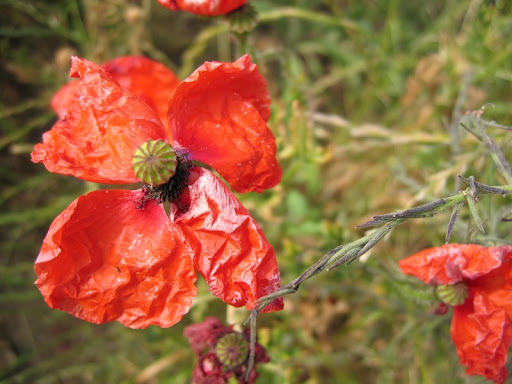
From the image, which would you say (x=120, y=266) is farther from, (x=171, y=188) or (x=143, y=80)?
(x=143, y=80)

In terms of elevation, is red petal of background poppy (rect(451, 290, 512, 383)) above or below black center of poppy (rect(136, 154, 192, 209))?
below

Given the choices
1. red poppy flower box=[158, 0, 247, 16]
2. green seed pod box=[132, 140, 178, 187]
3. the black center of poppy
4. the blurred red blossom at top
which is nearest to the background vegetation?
the blurred red blossom at top

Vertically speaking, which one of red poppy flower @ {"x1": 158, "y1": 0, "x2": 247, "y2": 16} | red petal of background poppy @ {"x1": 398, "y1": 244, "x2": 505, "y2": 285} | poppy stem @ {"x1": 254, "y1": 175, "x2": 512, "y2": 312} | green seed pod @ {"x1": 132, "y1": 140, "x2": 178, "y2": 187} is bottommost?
red petal of background poppy @ {"x1": 398, "y1": 244, "x2": 505, "y2": 285}

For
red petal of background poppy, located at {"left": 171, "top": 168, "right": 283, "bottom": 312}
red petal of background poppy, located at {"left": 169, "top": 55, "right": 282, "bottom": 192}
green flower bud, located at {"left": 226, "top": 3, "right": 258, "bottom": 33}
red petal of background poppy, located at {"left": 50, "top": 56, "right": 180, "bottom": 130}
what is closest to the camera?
red petal of background poppy, located at {"left": 171, "top": 168, "right": 283, "bottom": 312}

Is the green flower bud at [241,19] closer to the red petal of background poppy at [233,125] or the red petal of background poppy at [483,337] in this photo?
the red petal of background poppy at [233,125]

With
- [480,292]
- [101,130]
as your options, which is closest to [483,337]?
[480,292]

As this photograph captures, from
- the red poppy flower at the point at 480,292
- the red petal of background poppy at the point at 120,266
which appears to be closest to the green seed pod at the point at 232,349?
the red petal of background poppy at the point at 120,266

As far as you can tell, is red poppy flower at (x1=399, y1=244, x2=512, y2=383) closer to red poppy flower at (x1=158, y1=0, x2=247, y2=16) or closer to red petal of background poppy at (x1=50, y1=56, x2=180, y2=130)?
red poppy flower at (x1=158, y1=0, x2=247, y2=16)
